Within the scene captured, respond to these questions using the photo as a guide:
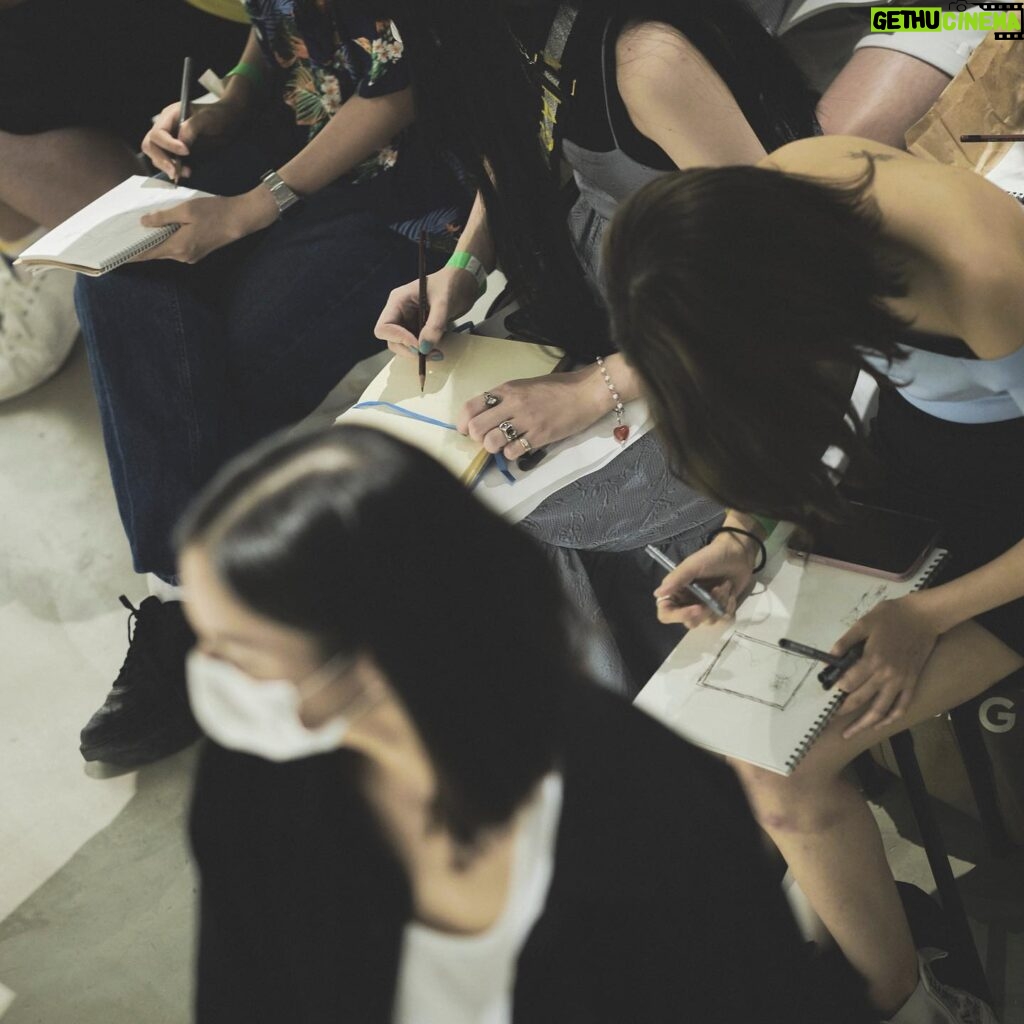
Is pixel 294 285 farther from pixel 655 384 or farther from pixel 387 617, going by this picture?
pixel 387 617

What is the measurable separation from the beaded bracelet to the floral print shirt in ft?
2.76

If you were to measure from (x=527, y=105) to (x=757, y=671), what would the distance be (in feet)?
2.90

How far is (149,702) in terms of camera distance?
231 cm

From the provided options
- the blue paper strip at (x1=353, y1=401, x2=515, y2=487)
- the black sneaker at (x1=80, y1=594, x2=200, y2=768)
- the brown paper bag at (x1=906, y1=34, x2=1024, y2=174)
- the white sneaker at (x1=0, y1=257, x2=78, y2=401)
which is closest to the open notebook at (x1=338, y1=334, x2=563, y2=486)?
the blue paper strip at (x1=353, y1=401, x2=515, y2=487)

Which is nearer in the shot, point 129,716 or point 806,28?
point 806,28

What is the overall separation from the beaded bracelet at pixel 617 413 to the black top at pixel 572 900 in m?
0.89

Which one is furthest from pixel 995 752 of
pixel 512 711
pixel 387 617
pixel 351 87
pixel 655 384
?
pixel 351 87

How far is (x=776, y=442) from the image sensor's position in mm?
1188

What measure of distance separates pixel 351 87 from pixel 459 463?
3.27 ft

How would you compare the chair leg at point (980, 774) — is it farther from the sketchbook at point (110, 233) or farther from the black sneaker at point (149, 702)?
the sketchbook at point (110, 233)

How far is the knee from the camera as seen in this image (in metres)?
1.41

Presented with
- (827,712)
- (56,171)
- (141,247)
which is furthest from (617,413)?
(56,171)

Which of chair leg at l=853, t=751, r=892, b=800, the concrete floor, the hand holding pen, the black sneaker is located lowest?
the concrete floor

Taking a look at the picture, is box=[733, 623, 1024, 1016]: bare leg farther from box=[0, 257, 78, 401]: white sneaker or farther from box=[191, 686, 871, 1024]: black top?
box=[0, 257, 78, 401]: white sneaker
